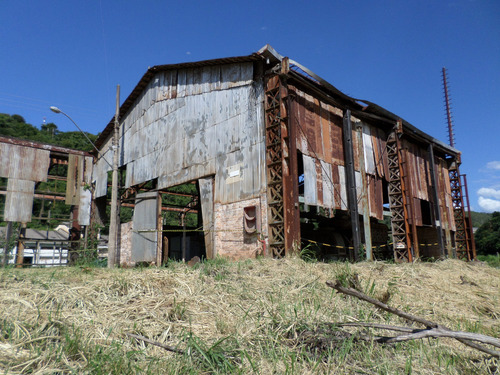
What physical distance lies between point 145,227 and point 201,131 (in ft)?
18.2

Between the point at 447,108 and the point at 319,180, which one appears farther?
the point at 447,108

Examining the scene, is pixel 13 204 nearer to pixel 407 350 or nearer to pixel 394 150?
pixel 394 150

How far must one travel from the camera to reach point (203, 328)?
3.77 m

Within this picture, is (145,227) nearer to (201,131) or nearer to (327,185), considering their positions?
(201,131)

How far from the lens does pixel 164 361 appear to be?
3.01 meters

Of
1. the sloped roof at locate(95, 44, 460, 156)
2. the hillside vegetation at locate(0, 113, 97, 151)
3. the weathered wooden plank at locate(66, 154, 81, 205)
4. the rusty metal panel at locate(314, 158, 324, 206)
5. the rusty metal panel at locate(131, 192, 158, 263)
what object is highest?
the hillside vegetation at locate(0, 113, 97, 151)

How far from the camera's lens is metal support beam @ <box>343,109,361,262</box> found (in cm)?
1485

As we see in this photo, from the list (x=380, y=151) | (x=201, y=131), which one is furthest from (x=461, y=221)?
(x=201, y=131)

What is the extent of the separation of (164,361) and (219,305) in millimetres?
1430

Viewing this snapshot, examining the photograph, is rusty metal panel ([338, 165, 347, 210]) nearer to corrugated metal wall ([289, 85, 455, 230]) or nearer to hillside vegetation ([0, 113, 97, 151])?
corrugated metal wall ([289, 85, 455, 230])

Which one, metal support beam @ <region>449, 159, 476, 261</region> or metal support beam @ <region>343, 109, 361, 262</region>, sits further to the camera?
metal support beam @ <region>449, 159, 476, 261</region>

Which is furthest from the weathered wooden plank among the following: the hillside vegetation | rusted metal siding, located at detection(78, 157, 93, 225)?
the hillside vegetation

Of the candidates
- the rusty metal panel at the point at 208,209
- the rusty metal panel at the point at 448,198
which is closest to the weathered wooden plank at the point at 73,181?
the rusty metal panel at the point at 208,209

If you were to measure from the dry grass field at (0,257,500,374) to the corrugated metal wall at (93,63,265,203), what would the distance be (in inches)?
325
